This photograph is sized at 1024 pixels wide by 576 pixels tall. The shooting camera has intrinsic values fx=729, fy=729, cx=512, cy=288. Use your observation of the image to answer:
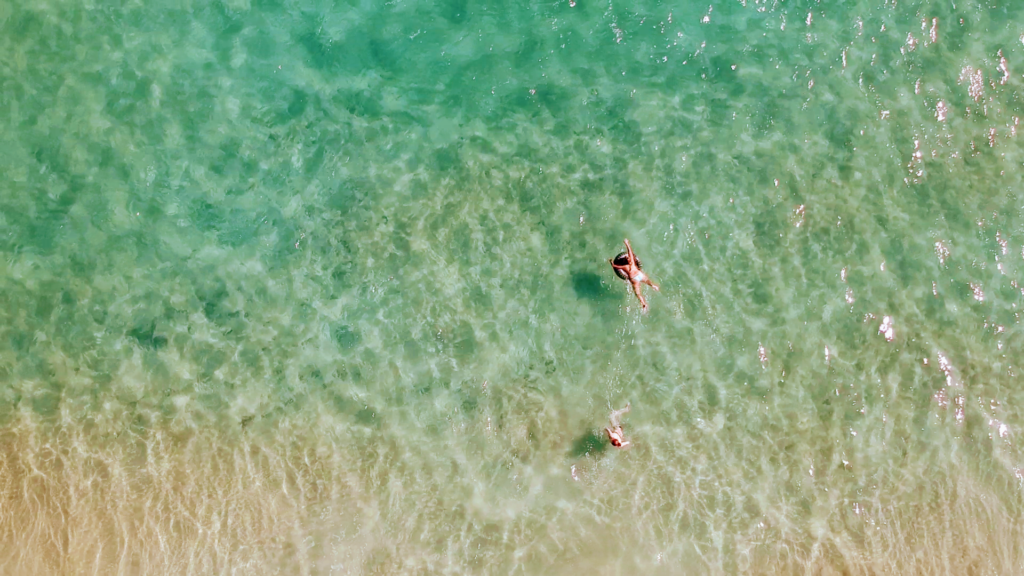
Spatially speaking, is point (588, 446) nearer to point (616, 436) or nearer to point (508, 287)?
point (616, 436)

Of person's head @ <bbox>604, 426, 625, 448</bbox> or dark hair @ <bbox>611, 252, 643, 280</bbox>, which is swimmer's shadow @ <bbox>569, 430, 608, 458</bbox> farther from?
dark hair @ <bbox>611, 252, 643, 280</bbox>

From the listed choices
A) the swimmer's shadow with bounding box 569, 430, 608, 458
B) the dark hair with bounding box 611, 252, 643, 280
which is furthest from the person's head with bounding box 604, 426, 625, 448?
the dark hair with bounding box 611, 252, 643, 280

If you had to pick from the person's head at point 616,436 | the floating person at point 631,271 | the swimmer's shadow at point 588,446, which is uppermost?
the floating person at point 631,271

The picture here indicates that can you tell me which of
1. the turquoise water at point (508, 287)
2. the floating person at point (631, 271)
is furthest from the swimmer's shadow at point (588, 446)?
the floating person at point (631, 271)

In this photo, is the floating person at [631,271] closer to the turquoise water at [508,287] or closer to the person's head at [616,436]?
the turquoise water at [508,287]

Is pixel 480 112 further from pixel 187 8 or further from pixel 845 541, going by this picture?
pixel 845 541

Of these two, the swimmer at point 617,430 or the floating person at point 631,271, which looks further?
the floating person at point 631,271
